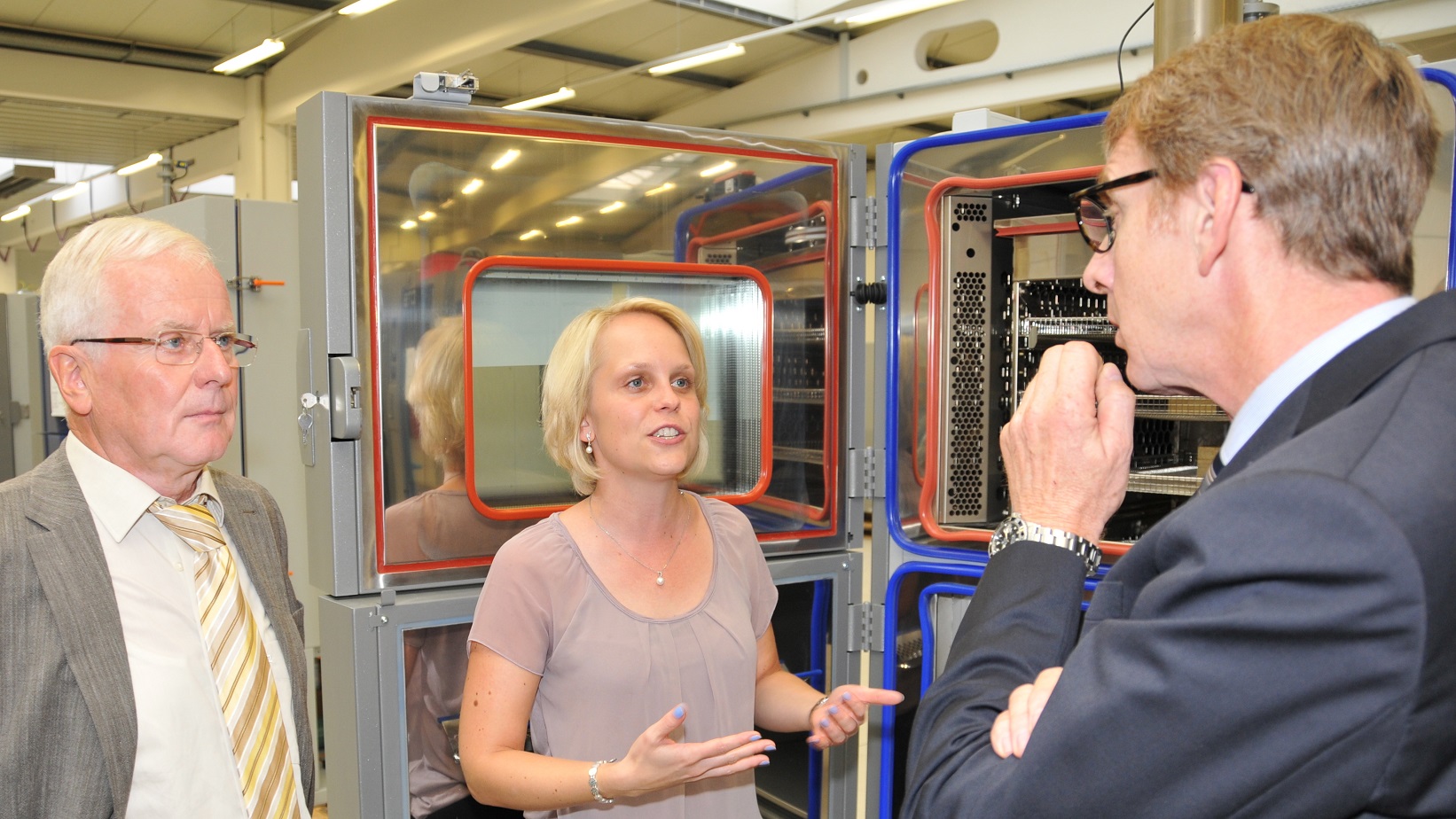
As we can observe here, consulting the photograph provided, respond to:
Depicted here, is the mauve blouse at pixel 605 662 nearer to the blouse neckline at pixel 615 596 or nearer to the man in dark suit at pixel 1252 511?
the blouse neckline at pixel 615 596

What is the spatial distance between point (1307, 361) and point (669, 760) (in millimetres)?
941

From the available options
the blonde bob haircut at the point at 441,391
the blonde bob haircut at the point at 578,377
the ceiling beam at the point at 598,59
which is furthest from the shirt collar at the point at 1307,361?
the ceiling beam at the point at 598,59

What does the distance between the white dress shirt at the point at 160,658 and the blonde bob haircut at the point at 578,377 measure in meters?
0.65

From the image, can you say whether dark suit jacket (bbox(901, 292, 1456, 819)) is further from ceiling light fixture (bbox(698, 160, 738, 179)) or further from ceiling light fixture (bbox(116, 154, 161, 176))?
ceiling light fixture (bbox(116, 154, 161, 176))

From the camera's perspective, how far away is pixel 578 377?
1904mm

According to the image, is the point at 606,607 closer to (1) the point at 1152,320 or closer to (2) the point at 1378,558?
(1) the point at 1152,320

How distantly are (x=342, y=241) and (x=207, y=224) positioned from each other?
1.84 metres

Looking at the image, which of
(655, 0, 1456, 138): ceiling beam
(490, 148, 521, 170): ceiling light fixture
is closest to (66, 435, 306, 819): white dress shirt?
(490, 148, 521, 170): ceiling light fixture

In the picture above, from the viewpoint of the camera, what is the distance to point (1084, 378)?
120cm

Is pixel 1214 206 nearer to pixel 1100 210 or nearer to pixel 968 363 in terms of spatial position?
pixel 1100 210

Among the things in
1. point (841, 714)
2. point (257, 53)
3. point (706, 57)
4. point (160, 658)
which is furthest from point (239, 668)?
point (257, 53)

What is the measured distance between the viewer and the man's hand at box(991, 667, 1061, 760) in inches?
36.4

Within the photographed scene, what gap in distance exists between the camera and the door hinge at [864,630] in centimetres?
225

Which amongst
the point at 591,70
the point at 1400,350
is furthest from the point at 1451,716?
the point at 591,70
